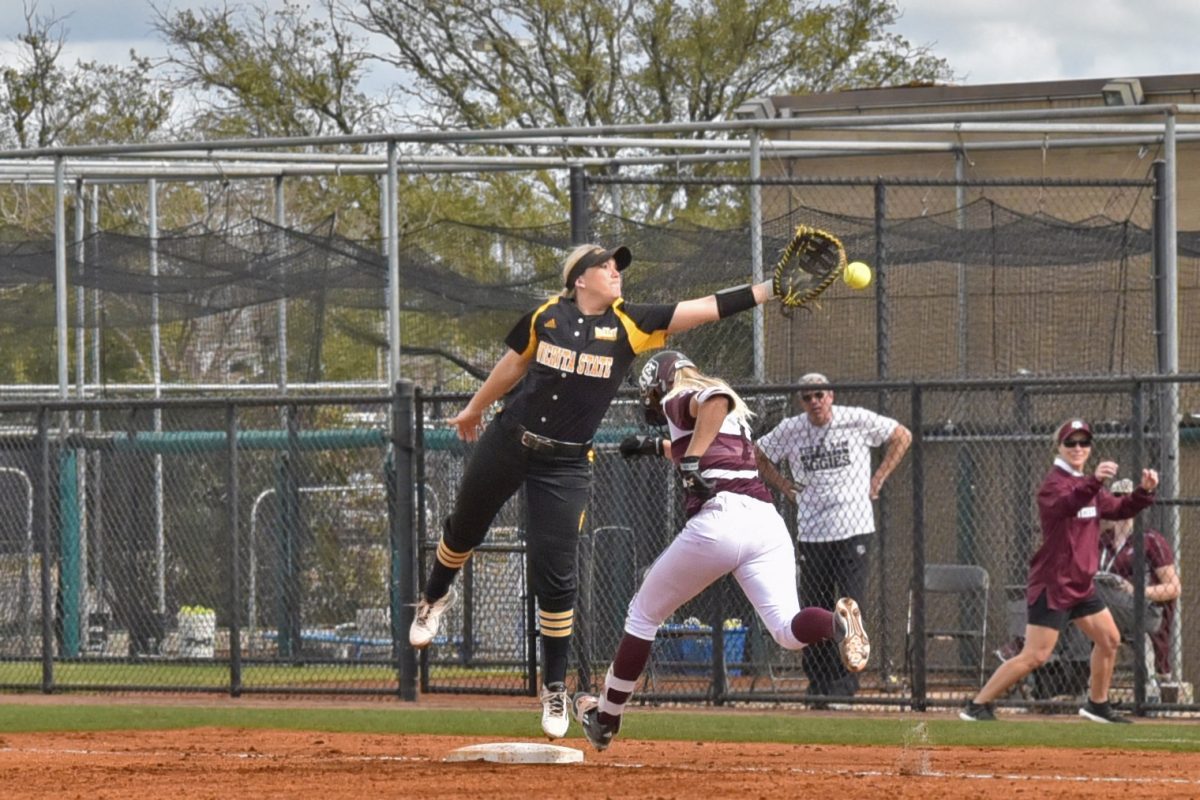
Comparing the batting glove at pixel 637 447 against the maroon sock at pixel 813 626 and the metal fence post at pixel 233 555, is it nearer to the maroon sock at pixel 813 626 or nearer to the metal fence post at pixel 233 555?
the maroon sock at pixel 813 626

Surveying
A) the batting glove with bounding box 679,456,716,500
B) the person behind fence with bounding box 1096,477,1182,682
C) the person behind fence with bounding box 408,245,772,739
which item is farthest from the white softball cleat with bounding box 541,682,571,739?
the person behind fence with bounding box 1096,477,1182,682

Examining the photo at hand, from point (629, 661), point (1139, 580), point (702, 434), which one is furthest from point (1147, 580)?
point (702, 434)

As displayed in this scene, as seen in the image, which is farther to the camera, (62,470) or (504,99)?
(504,99)

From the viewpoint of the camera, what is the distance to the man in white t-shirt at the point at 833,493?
12523mm

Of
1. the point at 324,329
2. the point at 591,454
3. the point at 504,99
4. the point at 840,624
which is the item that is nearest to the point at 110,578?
the point at 324,329

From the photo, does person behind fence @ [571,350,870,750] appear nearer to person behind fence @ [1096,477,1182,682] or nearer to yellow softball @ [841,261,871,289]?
yellow softball @ [841,261,871,289]

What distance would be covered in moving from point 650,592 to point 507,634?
5.01m

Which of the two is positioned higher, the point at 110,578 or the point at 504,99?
the point at 504,99

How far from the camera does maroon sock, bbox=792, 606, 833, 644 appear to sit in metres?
8.23

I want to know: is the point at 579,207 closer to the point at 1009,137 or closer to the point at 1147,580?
the point at 1147,580

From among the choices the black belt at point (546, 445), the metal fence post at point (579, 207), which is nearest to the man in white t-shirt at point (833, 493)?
the metal fence post at point (579, 207)

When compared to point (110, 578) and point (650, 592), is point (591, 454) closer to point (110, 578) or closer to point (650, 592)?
point (650, 592)

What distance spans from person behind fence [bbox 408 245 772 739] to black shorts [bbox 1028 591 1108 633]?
12.3 ft

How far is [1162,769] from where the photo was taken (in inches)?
352
